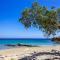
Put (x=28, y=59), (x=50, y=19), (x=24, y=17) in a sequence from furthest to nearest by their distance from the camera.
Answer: (x=24, y=17), (x=50, y=19), (x=28, y=59)

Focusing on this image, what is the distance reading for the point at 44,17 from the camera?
1652 centimetres

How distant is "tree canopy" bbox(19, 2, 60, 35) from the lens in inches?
657

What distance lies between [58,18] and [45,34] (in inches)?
69.5

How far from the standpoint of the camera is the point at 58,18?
1706 centimetres

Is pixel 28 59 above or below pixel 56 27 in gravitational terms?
below

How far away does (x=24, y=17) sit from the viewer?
18.0 metres

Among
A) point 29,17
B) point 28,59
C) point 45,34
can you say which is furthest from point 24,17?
point 28,59

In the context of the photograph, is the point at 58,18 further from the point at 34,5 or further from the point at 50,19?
the point at 34,5

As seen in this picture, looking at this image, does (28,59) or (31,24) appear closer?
(28,59)

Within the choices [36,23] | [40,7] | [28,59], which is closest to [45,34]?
[36,23]

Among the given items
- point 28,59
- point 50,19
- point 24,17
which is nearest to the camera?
point 28,59

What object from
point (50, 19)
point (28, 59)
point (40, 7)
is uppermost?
point (40, 7)

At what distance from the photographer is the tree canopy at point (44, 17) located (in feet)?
54.7

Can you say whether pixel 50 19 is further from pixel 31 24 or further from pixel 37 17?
pixel 31 24
